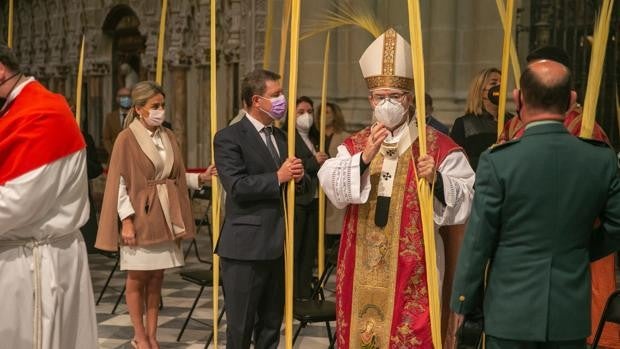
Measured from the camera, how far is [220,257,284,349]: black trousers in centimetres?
418

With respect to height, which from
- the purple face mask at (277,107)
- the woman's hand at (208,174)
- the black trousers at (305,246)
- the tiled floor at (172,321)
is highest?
the purple face mask at (277,107)

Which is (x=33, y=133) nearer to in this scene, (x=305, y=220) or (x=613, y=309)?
(x=613, y=309)

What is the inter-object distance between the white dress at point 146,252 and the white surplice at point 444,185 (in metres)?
1.52

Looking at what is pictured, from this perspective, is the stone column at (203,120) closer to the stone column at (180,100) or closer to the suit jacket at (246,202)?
the stone column at (180,100)

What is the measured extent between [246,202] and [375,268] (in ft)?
2.47

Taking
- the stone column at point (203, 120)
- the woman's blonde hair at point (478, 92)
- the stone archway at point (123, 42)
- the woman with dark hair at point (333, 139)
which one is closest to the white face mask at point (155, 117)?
the woman's blonde hair at point (478, 92)

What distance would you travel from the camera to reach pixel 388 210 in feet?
12.3

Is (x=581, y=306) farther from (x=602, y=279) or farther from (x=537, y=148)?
(x=602, y=279)

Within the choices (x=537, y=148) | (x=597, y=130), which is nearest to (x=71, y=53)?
(x=597, y=130)

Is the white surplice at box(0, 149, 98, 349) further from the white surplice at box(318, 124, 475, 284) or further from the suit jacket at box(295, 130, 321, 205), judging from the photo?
the suit jacket at box(295, 130, 321, 205)

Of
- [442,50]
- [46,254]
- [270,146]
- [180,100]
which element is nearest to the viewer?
[46,254]

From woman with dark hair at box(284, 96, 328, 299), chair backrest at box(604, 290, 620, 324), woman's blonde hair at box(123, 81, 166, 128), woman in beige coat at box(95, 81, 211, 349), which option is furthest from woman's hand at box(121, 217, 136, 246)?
chair backrest at box(604, 290, 620, 324)

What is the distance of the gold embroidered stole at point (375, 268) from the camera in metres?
3.72

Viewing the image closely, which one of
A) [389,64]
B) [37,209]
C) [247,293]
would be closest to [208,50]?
[247,293]
